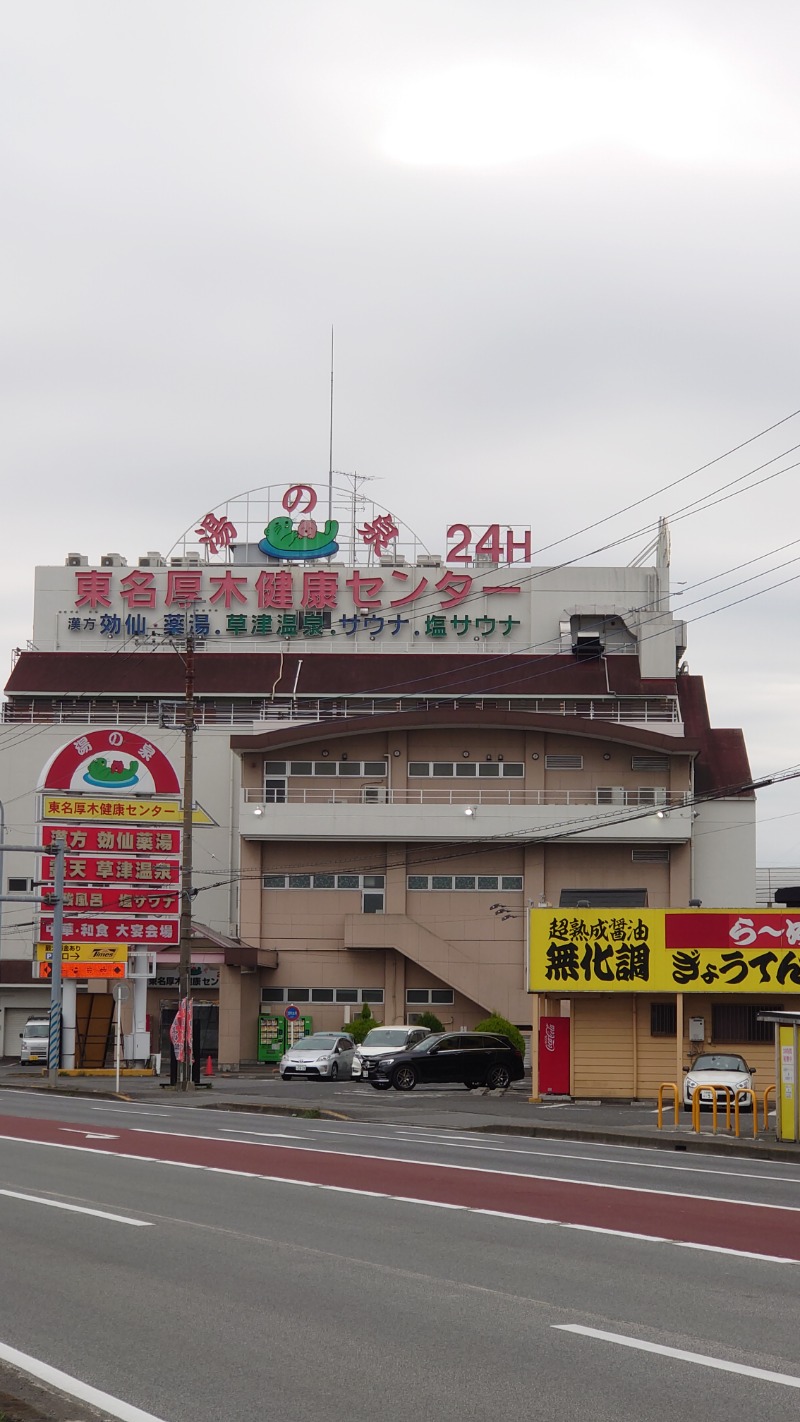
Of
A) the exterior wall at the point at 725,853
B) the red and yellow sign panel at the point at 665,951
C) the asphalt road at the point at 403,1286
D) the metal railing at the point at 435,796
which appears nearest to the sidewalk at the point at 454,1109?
the red and yellow sign panel at the point at 665,951

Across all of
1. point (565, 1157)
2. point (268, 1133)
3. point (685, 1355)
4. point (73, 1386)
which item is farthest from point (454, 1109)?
point (73, 1386)

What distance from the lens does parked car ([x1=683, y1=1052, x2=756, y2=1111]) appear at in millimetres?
32031

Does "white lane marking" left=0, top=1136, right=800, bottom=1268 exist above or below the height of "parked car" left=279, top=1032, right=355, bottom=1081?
above

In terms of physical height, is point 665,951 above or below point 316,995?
above

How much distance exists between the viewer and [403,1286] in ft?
35.3

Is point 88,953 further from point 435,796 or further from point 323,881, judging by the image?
point 435,796

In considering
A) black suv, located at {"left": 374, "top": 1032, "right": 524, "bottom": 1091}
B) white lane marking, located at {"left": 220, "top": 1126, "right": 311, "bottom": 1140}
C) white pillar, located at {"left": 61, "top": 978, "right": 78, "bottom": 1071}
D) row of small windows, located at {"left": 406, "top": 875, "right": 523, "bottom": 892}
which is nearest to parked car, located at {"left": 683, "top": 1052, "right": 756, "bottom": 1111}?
black suv, located at {"left": 374, "top": 1032, "right": 524, "bottom": 1091}

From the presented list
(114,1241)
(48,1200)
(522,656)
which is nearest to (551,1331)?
(114,1241)

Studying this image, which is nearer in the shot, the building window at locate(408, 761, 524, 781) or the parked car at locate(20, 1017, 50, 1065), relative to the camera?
the parked car at locate(20, 1017, 50, 1065)

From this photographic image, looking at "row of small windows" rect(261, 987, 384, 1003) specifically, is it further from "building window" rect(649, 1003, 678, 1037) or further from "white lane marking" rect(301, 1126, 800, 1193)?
"white lane marking" rect(301, 1126, 800, 1193)

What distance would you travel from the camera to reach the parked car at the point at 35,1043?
56.8 meters

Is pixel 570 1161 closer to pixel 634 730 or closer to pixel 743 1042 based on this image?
pixel 743 1042

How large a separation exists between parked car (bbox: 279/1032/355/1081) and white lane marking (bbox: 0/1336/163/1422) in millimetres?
36648

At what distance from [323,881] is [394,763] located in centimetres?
565
